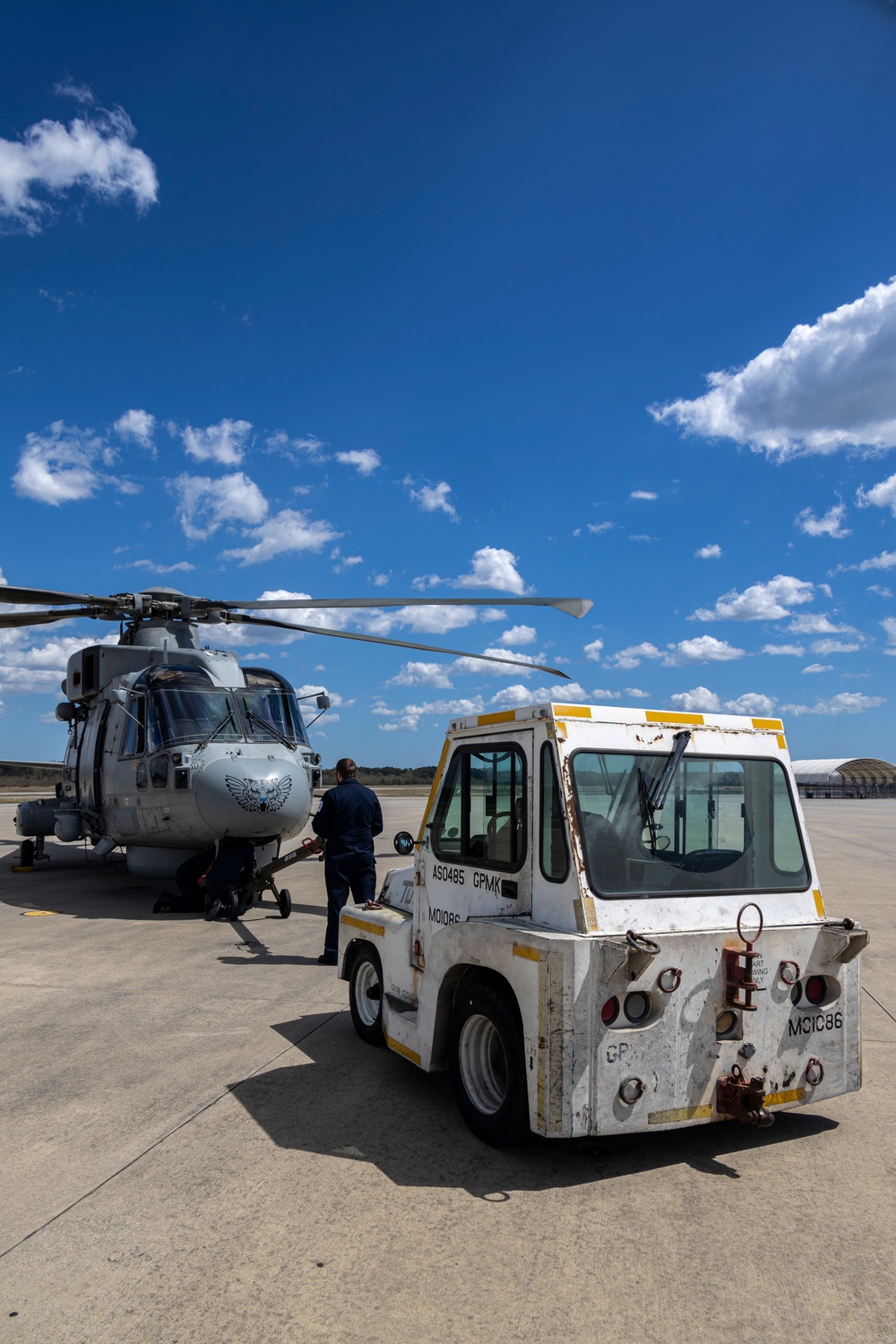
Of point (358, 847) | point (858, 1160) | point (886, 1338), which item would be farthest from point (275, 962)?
point (886, 1338)

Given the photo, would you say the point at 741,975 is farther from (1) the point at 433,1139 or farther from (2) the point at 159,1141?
(2) the point at 159,1141

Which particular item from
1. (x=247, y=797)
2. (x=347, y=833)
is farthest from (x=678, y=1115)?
(x=247, y=797)

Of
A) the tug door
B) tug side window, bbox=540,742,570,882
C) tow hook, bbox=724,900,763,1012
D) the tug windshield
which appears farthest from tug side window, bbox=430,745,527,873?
tow hook, bbox=724,900,763,1012

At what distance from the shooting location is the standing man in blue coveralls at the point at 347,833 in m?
7.50

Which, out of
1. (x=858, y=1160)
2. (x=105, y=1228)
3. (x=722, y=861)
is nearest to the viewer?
(x=105, y=1228)

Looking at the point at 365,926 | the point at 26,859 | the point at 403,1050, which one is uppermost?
the point at 365,926

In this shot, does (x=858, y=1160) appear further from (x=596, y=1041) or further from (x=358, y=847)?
(x=358, y=847)

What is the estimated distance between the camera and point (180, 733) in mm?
11008

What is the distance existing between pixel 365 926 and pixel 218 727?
19.7 ft

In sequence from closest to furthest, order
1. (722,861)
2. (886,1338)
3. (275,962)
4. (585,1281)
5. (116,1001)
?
(886,1338)
(585,1281)
(722,861)
(116,1001)
(275,962)

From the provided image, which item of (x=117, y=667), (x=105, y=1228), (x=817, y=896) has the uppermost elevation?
(x=117, y=667)

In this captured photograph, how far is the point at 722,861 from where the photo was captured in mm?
4363

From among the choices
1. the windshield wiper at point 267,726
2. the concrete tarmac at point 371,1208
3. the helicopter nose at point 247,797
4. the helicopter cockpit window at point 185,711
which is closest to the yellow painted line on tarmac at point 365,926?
the concrete tarmac at point 371,1208

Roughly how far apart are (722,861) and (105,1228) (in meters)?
2.97
